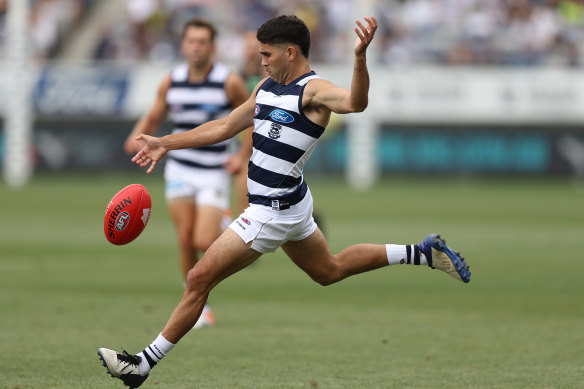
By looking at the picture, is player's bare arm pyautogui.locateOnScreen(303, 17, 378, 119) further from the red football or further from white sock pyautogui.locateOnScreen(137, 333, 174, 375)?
white sock pyautogui.locateOnScreen(137, 333, 174, 375)

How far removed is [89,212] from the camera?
21.5 m

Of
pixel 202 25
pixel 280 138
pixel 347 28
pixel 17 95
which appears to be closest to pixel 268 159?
pixel 280 138

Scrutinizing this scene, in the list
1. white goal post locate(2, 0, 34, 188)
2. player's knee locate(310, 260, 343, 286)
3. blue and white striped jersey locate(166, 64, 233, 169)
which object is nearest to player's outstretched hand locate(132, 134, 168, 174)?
player's knee locate(310, 260, 343, 286)

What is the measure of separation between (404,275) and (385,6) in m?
23.6

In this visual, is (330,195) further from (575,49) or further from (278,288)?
(278,288)

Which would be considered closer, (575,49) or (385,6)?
(575,49)

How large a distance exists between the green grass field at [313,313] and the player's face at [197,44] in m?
2.54

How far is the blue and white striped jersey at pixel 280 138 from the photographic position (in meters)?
6.59

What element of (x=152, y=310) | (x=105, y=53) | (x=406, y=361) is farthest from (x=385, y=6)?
(x=406, y=361)

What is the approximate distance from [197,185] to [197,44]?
4.46 feet

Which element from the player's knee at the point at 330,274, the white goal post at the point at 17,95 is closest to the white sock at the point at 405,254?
the player's knee at the point at 330,274

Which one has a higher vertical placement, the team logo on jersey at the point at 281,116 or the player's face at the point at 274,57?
the player's face at the point at 274,57

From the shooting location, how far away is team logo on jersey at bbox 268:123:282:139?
21.8 ft

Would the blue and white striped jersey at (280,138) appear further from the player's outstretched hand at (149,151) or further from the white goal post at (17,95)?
the white goal post at (17,95)
